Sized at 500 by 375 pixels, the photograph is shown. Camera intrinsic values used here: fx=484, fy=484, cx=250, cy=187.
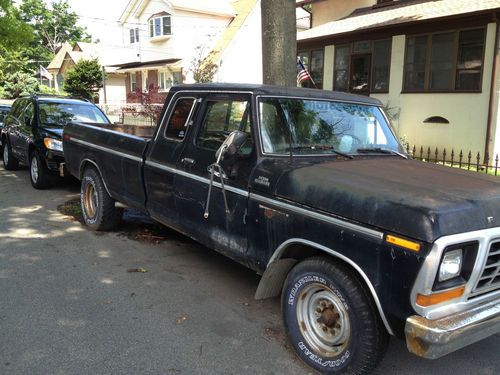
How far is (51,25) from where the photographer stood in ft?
240

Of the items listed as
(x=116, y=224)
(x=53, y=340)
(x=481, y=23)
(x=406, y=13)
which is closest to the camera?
(x=53, y=340)

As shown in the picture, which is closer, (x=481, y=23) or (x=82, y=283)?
(x=82, y=283)

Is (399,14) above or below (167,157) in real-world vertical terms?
above

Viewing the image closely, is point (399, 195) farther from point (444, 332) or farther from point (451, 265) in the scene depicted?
Answer: point (444, 332)

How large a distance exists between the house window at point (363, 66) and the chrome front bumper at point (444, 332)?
13.6m

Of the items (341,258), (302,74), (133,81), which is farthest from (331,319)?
(133,81)

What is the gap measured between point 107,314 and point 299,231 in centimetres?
190

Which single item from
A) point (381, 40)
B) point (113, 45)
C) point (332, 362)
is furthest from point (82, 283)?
point (113, 45)

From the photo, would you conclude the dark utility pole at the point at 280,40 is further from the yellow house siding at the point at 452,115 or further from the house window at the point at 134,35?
the house window at the point at 134,35

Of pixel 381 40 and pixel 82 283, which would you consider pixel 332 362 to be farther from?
pixel 381 40

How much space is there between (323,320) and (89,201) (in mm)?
4401

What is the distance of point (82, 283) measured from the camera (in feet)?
15.7

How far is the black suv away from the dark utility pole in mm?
3172

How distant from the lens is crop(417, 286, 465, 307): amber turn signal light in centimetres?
269
